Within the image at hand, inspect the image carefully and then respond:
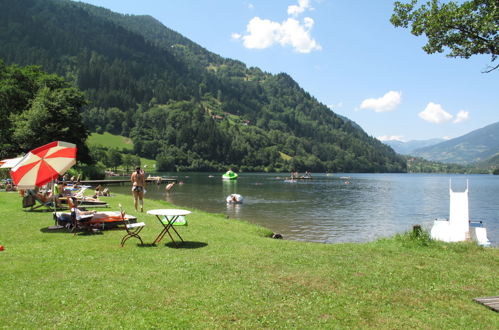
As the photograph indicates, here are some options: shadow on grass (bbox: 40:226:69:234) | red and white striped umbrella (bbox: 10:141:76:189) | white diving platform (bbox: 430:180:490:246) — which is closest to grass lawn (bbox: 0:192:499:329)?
shadow on grass (bbox: 40:226:69:234)

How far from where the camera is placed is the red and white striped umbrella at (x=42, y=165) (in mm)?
16578

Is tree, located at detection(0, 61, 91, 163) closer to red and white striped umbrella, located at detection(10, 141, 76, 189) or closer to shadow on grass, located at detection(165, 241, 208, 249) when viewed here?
red and white striped umbrella, located at detection(10, 141, 76, 189)

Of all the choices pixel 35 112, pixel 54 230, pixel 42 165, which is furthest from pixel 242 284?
pixel 35 112

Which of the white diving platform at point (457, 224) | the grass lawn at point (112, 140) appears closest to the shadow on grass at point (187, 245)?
the white diving platform at point (457, 224)

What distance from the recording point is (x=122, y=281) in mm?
9141

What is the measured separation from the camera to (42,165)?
1702 cm

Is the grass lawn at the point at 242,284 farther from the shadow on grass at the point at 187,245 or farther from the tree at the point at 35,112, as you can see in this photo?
the tree at the point at 35,112

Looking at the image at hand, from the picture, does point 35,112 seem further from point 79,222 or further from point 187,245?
point 187,245

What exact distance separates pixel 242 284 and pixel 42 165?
12714 mm

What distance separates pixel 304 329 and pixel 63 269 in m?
7.07

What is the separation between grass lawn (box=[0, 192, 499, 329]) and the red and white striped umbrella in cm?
299

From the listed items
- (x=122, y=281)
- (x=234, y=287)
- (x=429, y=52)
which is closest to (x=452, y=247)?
(x=429, y=52)

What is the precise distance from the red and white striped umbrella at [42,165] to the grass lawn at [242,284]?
2994 millimetres

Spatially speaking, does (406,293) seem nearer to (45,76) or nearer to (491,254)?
(491,254)
